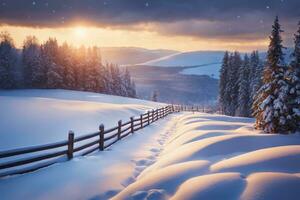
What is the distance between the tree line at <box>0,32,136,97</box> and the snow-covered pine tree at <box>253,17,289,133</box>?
5988 cm

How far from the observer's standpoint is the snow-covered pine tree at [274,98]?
758 inches

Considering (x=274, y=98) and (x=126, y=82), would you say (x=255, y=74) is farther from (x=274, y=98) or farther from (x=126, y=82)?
(x=126, y=82)

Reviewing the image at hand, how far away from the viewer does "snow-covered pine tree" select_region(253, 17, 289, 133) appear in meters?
19.2

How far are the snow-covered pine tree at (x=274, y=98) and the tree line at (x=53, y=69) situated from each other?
59879mm

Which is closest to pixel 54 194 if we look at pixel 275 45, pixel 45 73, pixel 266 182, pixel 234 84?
pixel 266 182

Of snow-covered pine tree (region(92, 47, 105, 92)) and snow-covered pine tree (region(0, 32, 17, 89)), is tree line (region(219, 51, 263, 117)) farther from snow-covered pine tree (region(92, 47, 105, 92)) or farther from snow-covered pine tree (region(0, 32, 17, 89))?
snow-covered pine tree (region(0, 32, 17, 89))

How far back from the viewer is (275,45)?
23.7m

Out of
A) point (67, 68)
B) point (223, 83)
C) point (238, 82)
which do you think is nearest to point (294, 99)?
point (238, 82)

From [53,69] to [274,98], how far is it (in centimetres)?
6201

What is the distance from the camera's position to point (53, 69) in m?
73.1

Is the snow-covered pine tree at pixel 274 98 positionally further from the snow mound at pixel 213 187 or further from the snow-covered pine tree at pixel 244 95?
the snow-covered pine tree at pixel 244 95

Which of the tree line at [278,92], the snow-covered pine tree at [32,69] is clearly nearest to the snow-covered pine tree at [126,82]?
the snow-covered pine tree at [32,69]

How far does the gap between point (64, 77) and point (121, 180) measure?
235 ft

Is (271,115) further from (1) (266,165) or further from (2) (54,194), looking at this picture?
(2) (54,194)
